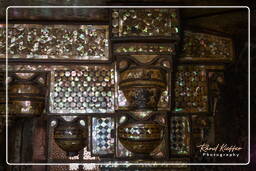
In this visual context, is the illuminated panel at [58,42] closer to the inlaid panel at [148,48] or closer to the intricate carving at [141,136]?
the inlaid panel at [148,48]

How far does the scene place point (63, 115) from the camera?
2.76 m

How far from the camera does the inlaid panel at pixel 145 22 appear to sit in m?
2.30

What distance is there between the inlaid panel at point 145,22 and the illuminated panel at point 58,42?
0.41 metres

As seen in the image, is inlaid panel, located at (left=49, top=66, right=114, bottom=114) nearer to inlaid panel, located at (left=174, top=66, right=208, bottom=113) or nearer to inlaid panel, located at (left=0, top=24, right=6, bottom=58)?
inlaid panel, located at (left=0, top=24, right=6, bottom=58)

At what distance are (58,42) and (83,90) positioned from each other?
1.38ft

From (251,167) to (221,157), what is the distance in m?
0.47

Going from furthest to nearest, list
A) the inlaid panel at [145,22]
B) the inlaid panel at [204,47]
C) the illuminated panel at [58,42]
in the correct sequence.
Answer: the inlaid panel at [204,47] < the illuminated panel at [58,42] < the inlaid panel at [145,22]

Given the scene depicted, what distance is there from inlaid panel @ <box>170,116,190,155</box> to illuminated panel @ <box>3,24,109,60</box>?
29.6 inches

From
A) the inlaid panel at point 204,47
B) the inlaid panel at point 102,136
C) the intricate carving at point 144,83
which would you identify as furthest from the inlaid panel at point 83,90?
the inlaid panel at point 204,47

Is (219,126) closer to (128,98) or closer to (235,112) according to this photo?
(235,112)

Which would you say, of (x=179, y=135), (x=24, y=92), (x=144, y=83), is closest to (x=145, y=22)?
(x=144, y=83)

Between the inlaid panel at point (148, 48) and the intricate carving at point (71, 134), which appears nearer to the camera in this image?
the inlaid panel at point (148, 48)

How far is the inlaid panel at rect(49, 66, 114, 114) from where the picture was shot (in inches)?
108

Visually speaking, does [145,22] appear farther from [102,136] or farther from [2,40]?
[2,40]
